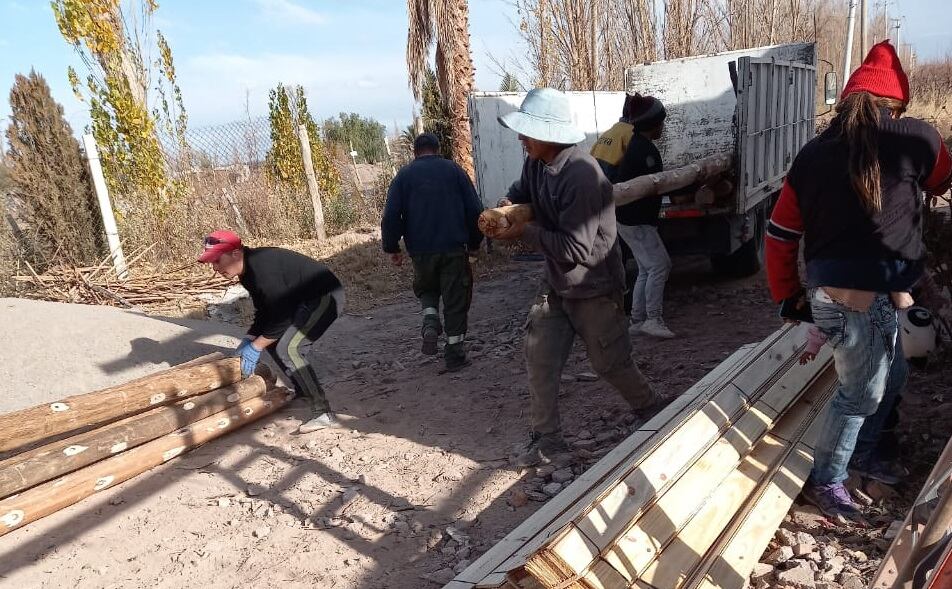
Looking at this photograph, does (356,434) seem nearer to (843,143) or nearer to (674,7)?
(843,143)

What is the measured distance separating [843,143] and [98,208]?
9.80 meters

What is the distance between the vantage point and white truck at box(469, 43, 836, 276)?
21.2 feet

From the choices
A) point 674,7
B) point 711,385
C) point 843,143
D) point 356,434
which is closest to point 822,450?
point 711,385

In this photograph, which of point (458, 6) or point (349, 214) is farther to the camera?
point (349, 214)

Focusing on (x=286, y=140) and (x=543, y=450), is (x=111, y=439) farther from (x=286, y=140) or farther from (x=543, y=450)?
(x=286, y=140)

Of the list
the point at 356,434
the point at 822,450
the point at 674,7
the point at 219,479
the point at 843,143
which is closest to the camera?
the point at 843,143

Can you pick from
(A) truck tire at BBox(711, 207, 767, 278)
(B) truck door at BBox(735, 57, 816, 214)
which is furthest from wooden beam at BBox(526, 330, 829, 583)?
(A) truck tire at BBox(711, 207, 767, 278)

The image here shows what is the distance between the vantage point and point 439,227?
5.63 meters

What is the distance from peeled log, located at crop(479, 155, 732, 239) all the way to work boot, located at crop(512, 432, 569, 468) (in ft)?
4.09

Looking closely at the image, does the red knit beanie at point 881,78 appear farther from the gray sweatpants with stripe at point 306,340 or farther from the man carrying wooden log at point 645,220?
the gray sweatpants with stripe at point 306,340

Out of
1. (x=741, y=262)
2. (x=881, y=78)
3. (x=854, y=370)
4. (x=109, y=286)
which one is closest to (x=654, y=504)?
(x=854, y=370)

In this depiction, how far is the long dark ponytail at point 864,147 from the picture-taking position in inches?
95.8

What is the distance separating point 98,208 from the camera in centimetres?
954

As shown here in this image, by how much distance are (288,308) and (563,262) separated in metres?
2.23
